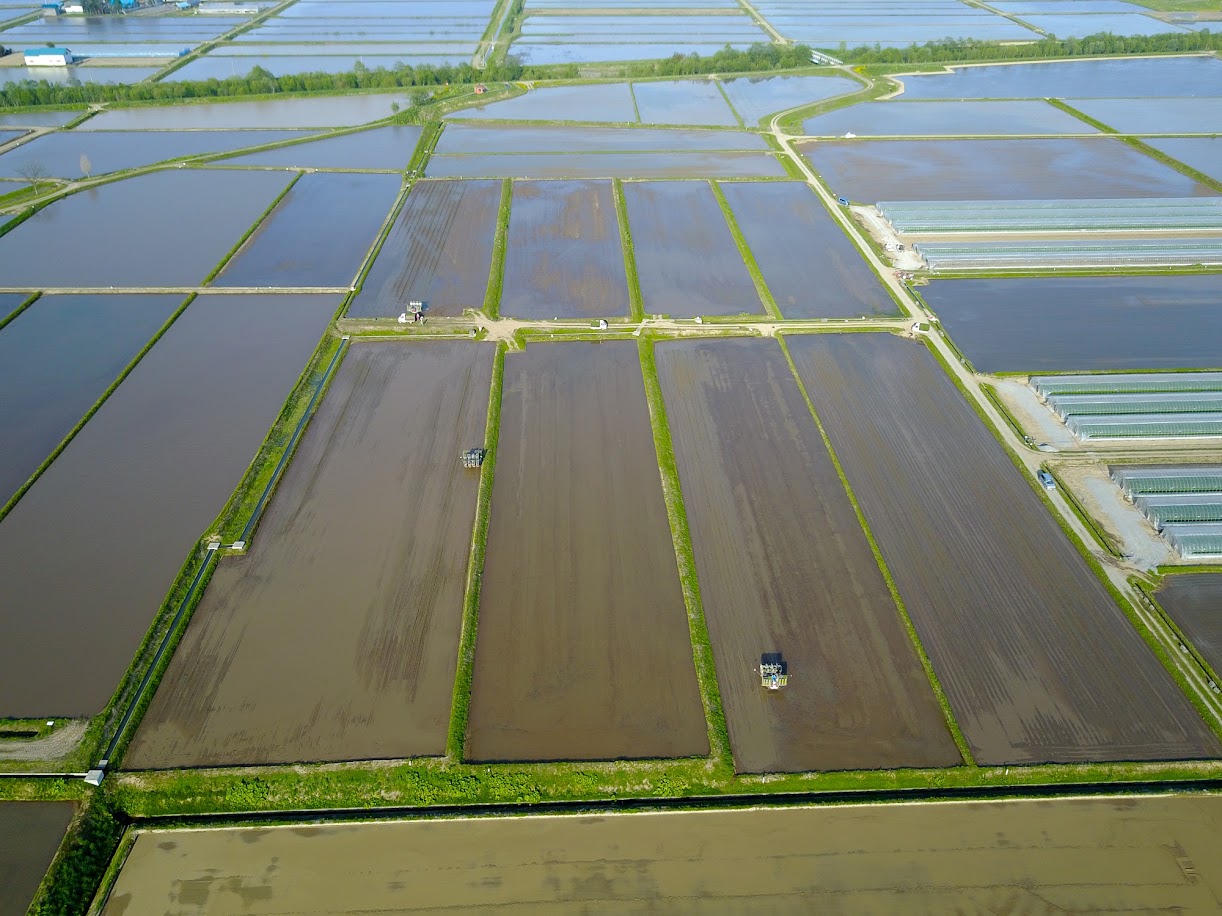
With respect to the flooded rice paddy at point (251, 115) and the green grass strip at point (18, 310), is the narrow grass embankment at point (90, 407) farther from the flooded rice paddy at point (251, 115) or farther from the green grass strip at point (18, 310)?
the flooded rice paddy at point (251, 115)

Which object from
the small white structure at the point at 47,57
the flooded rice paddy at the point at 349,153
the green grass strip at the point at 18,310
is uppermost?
the small white structure at the point at 47,57

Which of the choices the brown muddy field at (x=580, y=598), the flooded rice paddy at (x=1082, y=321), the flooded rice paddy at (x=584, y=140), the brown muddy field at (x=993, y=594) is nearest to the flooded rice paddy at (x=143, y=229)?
the flooded rice paddy at (x=584, y=140)

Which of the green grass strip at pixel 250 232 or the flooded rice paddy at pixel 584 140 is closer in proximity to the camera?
the green grass strip at pixel 250 232

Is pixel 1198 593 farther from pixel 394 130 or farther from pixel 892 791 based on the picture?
pixel 394 130

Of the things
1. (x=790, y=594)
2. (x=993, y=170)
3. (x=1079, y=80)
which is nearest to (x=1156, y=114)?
(x=1079, y=80)

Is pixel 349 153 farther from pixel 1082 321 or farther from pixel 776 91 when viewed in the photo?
pixel 1082 321
